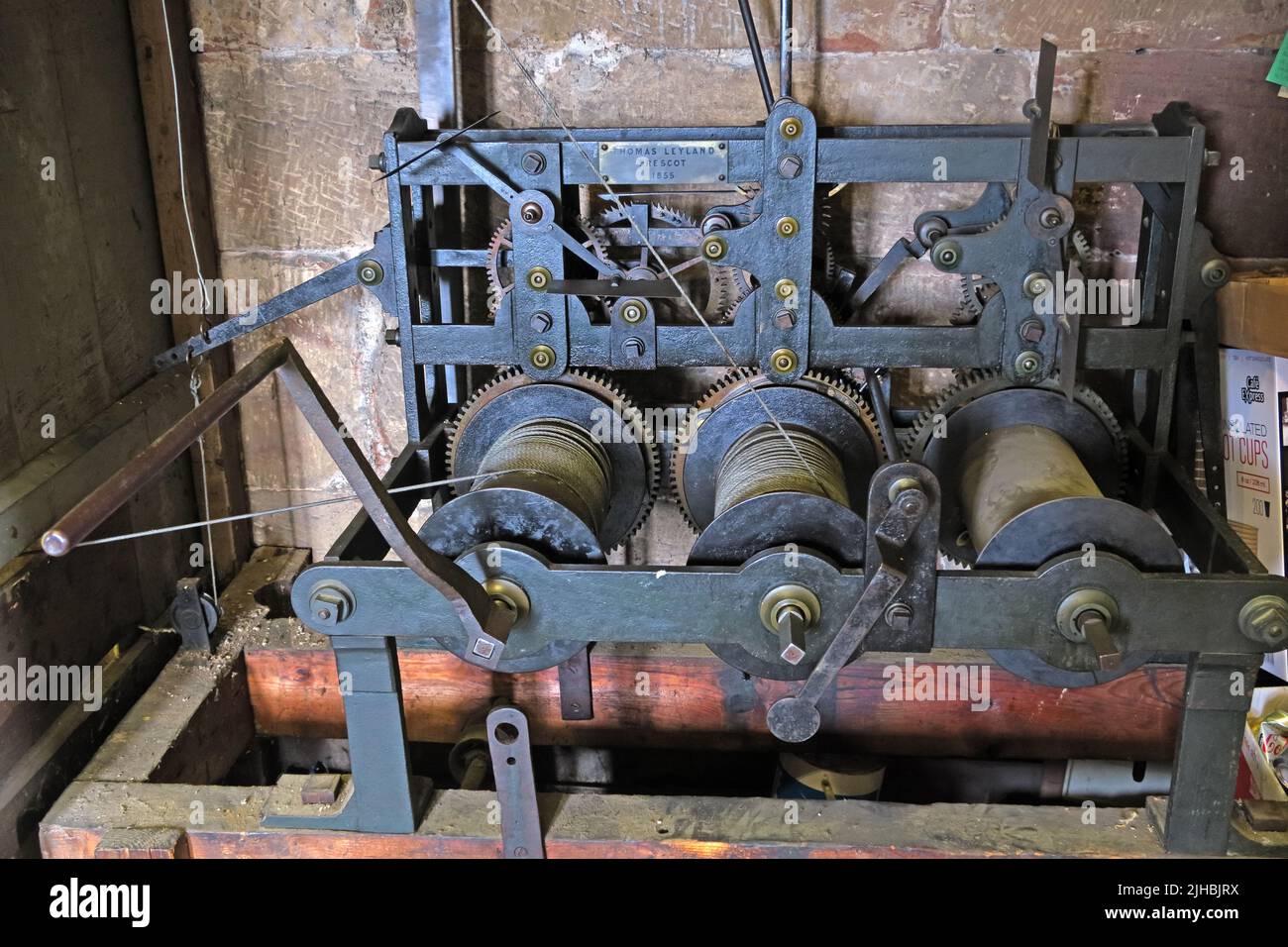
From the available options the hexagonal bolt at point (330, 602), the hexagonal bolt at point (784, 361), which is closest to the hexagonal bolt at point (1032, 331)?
the hexagonal bolt at point (784, 361)

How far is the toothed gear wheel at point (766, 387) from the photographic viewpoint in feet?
7.47

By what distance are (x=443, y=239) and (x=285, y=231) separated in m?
0.40

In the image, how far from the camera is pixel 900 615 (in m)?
1.79

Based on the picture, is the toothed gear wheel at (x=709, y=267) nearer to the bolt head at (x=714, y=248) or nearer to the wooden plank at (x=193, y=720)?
the bolt head at (x=714, y=248)

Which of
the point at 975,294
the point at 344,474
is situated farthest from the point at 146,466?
the point at 975,294

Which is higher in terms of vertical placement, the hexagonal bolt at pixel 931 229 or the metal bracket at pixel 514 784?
the hexagonal bolt at pixel 931 229

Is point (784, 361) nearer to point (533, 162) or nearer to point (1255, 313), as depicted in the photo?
point (533, 162)

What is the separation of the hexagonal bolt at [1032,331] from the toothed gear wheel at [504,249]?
0.80 meters

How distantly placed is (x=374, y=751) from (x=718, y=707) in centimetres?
81

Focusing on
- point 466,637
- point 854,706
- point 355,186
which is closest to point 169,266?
point 355,186

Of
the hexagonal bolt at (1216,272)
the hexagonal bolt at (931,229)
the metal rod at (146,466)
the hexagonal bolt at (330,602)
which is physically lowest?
the hexagonal bolt at (330,602)

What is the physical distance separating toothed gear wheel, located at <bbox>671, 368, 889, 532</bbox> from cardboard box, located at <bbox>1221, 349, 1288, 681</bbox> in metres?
Answer: 0.73

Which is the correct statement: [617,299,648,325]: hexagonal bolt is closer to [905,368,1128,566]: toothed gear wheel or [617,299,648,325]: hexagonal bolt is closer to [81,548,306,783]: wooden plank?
[905,368,1128,566]: toothed gear wheel

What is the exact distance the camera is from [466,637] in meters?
1.90
